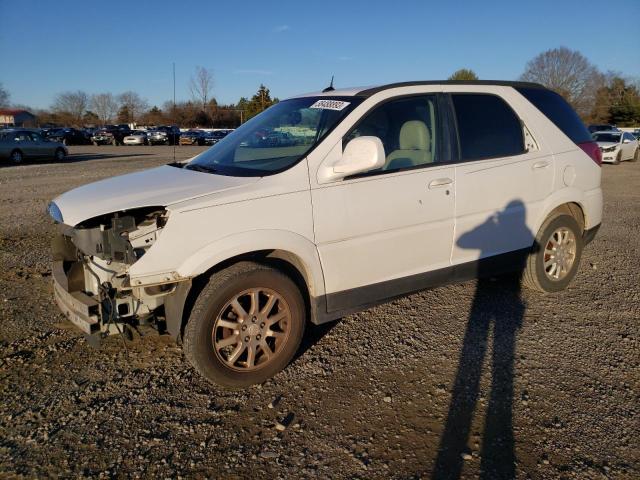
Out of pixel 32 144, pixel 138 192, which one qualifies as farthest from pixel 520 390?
pixel 32 144

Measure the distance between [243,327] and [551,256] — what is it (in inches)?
129

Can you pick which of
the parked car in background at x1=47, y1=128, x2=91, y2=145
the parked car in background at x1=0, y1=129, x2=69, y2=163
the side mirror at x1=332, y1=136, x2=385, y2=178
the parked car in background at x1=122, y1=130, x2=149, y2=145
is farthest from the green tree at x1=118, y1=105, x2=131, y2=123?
the side mirror at x1=332, y1=136, x2=385, y2=178

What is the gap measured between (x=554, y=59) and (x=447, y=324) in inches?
2813

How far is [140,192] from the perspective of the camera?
3295 millimetres

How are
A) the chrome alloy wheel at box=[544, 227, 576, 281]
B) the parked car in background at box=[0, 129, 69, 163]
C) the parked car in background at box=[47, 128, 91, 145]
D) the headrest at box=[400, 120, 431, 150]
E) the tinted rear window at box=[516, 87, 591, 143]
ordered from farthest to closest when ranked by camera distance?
the parked car in background at box=[47, 128, 91, 145], the parked car in background at box=[0, 129, 69, 163], the chrome alloy wheel at box=[544, 227, 576, 281], the tinted rear window at box=[516, 87, 591, 143], the headrest at box=[400, 120, 431, 150]

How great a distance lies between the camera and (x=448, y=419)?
2990 mm

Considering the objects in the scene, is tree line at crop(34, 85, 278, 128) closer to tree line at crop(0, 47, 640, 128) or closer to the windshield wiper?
tree line at crop(0, 47, 640, 128)

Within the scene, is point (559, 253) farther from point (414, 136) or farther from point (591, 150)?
point (414, 136)

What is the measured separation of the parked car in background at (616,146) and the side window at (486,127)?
825 inches

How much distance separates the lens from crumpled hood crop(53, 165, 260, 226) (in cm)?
307

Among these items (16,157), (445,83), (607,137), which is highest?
(607,137)

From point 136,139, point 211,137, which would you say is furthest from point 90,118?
point 211,137

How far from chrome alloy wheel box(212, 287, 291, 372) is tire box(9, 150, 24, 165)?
23279 mm

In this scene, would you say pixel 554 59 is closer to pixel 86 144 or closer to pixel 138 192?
pixel 86 144
